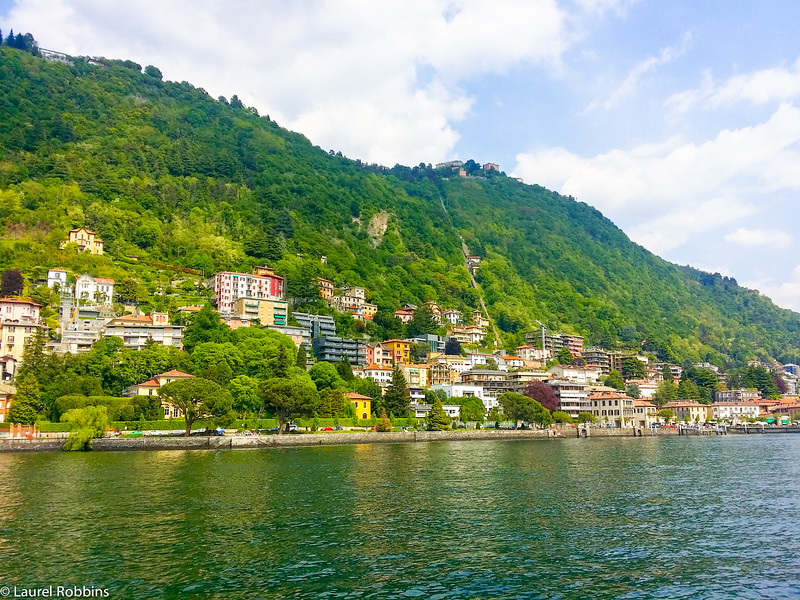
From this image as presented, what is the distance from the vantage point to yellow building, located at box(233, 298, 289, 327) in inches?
4432

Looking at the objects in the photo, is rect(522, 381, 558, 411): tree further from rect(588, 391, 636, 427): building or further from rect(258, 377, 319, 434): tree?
rect(258, 377, 319, 434): tree

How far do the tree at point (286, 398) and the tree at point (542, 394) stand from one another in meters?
46.2

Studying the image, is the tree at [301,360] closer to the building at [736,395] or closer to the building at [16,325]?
the building at [16,325]

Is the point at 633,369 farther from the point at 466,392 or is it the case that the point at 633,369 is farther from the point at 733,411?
the point at 466,392

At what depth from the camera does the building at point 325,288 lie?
446ft

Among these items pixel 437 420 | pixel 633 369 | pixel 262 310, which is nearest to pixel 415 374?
pixel 437 420

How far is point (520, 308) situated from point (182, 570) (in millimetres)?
167855

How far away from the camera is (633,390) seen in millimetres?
142750

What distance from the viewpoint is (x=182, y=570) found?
60.8ft

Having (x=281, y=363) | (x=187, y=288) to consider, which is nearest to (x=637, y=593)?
(x=281, y=363)

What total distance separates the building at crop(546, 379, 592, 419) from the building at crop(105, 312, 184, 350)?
66.6 metres

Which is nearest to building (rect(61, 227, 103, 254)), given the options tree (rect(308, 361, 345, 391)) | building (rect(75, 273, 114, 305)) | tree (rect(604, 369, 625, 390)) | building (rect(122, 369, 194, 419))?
building (rect(75, 273, 114, 305))

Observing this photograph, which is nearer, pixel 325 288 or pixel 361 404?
pixel 361 404

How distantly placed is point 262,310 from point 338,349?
15298 mm
